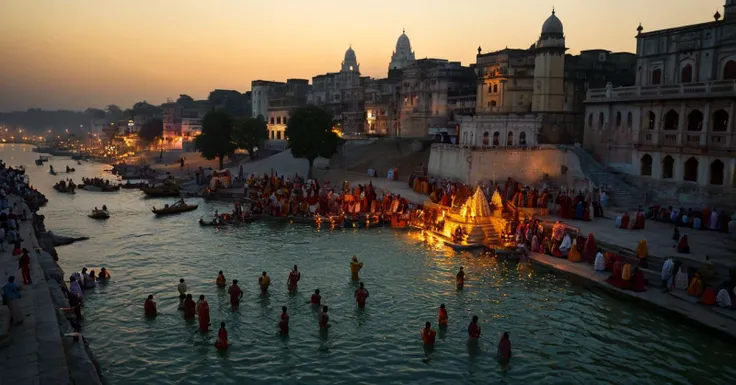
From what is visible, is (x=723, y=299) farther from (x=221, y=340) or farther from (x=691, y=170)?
(x=691, y=170)

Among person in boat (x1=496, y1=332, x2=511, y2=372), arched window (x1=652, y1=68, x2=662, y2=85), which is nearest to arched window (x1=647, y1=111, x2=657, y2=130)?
arched window (x1=652, y1=68, x2=662, y2=85)

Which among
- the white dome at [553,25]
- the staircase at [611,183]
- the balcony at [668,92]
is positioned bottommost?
the staircase at [611,183]

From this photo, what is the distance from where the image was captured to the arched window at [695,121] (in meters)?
28.6

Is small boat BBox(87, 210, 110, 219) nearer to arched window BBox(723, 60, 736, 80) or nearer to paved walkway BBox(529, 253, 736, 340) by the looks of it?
paved walkway BBox(529, 253, 736, 340)

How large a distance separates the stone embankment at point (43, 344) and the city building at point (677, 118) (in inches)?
1055

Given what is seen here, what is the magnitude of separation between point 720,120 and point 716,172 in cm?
265

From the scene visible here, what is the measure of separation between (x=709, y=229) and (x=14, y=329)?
2485 cm

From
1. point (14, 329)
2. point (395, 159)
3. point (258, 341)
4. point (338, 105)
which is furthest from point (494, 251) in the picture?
point (338, 105)

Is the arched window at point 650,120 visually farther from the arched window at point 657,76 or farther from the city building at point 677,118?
the arched window at point 657,76

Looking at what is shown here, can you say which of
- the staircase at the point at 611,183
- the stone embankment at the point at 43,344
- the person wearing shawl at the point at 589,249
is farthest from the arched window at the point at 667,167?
the stone embankment at the point at 43,344

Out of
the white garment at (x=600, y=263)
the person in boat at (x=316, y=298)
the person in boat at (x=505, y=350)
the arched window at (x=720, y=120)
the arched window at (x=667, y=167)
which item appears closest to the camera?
the person in boat at (x=505, y=350)

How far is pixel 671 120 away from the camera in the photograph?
30.0m

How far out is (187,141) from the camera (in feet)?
304

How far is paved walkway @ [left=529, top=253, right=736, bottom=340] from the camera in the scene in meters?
15.0
